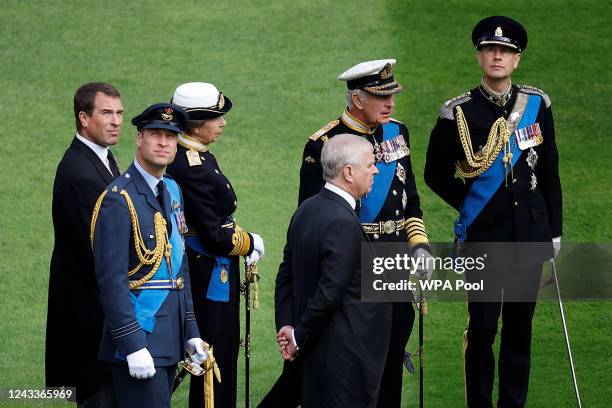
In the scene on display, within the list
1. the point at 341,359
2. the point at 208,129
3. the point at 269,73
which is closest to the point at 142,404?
the point at 341,359

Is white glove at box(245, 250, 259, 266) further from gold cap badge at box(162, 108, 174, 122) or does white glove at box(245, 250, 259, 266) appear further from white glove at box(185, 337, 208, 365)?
gold cap badge at box(162, 108, 174, 122)

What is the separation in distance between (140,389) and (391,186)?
172 centimetres

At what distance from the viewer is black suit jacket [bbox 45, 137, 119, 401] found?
249 inches

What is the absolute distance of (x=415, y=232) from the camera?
6793 mm

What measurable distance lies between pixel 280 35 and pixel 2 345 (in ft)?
15.9

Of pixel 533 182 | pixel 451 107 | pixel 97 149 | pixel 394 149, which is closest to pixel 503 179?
pixel 533 182

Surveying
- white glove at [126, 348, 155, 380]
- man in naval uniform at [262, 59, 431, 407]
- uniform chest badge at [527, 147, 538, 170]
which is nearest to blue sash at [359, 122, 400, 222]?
man in naval uniform at [262, 59, 431, 407]

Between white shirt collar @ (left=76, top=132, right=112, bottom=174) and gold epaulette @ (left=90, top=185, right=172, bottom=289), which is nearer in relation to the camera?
gold epaulette @ (left=90, top=185, right=172, bottom=289)

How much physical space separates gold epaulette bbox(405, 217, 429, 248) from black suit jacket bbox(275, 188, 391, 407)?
102 centimetres

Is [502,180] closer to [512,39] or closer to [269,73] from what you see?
[512,39]

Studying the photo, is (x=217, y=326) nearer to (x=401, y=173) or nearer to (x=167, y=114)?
(x=401, y=173)

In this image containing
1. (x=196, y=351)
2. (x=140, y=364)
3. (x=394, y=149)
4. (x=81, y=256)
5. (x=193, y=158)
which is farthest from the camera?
(x=394, y=149)

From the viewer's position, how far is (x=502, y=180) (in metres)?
6.91

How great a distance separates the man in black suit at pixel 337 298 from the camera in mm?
5609
